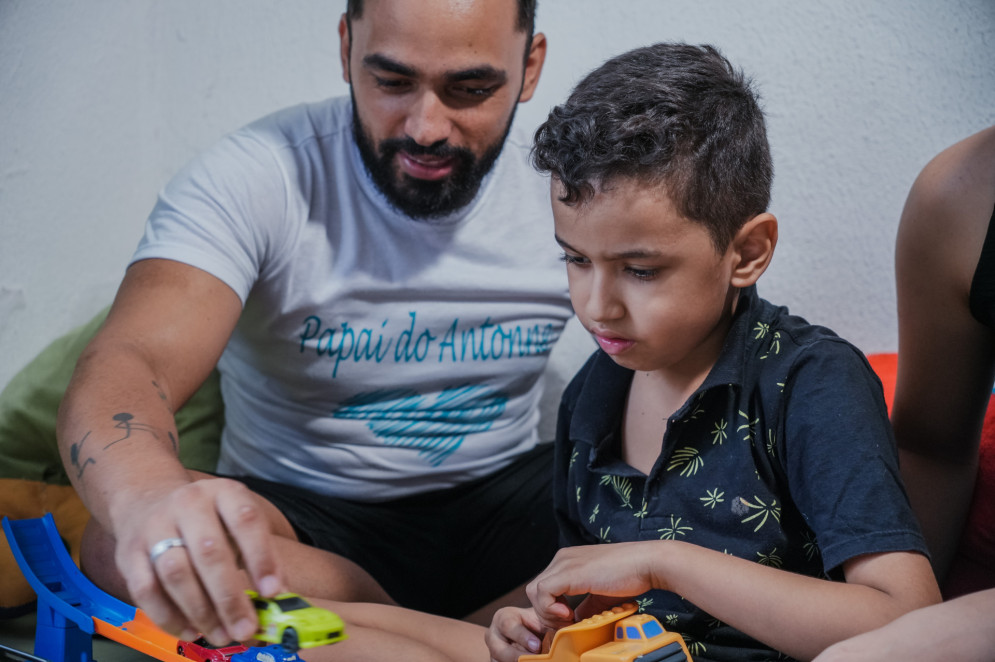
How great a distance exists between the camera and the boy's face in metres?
0.75

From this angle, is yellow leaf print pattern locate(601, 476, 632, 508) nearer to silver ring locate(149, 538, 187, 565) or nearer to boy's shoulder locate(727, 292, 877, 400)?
boy's shoulder locate(727, 292, 877, 400)

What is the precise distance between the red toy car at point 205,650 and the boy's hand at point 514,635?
22 cm

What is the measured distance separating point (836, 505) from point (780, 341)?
172 millimetres

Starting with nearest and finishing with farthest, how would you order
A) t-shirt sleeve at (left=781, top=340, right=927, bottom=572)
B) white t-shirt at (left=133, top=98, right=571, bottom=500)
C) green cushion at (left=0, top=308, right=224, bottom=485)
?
t-shirt sleeve at (left=781, top=340, right=927, bottom=572) → white t-shirt at (left=133, top=98, right=571, bottom=500) → green cushion at (left=0, top=308, right=224, bottom=485)

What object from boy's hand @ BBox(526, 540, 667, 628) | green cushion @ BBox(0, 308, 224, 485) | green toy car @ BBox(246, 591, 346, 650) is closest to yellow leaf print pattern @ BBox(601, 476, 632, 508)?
boy's hand @ BBox(526, 540, 667, 628)

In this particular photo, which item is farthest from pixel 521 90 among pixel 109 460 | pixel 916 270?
pixel 109 460

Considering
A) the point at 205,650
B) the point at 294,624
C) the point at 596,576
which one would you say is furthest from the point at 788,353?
the point at 205,650

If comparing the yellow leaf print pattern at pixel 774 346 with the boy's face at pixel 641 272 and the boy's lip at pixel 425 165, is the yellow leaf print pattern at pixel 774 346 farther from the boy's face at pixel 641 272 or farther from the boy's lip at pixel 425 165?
the boy's lip at pixel 425 165

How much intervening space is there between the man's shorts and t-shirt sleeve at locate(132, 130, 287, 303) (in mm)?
292

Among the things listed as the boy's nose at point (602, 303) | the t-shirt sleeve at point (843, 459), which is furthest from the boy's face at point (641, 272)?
the t-shirt sleeve at point (843, 459)

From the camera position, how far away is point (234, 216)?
3.50 feet

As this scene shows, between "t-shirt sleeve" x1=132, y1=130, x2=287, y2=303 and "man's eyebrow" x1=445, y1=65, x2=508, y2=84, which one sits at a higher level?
"man's eyebrow" x1=445, y1=65, x2=508, y2=84

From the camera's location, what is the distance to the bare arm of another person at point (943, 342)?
3.06 ft

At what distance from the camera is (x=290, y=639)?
23.0 inches
